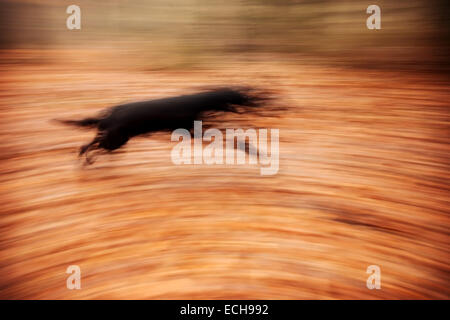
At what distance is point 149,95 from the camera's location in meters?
0.54

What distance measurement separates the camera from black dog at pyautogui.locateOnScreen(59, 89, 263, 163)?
50cm

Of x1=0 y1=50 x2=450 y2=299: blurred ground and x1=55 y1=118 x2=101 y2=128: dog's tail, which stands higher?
x1=55 y1=118 x2=101 y2=128: dog's tail

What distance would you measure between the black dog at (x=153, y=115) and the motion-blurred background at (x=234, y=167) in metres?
0.02

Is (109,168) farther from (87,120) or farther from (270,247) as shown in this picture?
(270,247)

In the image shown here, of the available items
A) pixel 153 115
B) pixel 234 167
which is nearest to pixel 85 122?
pixel 153 115

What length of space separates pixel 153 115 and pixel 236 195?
19 centimetres

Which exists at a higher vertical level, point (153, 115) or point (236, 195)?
point (153, 115)

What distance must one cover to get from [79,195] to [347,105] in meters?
0.46

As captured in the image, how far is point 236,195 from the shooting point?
0.48 metres

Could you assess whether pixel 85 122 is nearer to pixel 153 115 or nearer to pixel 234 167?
pixel 153 115

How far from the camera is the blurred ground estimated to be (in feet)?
1.38

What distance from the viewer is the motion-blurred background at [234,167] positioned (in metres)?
0.43
